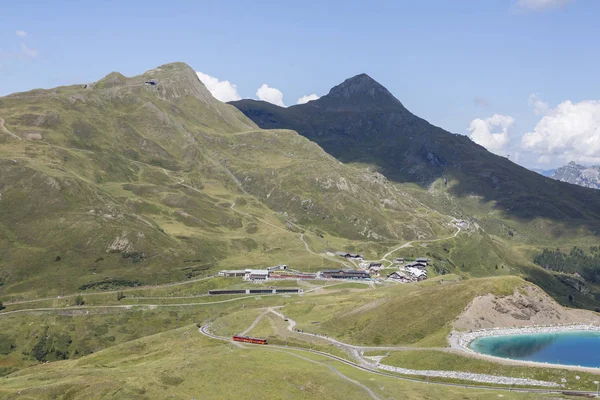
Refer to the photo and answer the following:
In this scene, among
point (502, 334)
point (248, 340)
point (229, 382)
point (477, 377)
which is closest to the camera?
point (229, 382)

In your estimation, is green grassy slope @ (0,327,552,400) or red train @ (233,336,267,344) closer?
green grassy slope @ (0,327,552,400)

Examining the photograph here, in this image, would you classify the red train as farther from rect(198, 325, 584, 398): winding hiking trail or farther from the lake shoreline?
the lake shoreline

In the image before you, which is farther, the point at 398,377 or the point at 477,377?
the point at 398,377

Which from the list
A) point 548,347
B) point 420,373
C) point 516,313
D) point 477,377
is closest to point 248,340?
point 420,373

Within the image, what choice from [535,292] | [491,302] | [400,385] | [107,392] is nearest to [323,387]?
[400,385]

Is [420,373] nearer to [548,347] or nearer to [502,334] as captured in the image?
[502,334]

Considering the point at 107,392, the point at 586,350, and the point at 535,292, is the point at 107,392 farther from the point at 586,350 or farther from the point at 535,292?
the point at 535,292

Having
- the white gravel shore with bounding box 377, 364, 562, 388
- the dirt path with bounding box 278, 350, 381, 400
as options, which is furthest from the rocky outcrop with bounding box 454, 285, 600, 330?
the dirt path with bounding box 278, 350, 381, 400

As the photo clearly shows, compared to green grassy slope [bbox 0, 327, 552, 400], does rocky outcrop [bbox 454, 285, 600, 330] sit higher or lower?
higher
